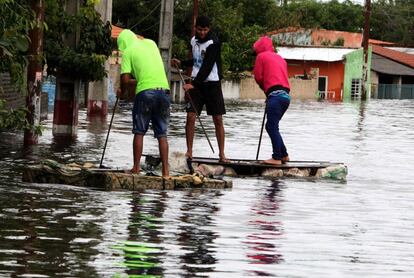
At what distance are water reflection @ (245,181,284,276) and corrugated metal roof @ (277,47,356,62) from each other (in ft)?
244

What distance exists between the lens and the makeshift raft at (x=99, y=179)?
1376cm

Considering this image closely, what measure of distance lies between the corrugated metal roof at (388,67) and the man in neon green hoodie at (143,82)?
80828mm

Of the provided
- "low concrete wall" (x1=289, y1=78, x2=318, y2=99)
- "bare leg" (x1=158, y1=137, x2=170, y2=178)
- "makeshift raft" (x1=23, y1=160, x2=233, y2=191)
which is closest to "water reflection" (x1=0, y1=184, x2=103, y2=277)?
"makeshift raft" (x1=23, y1=160, x2=233, y2=191)

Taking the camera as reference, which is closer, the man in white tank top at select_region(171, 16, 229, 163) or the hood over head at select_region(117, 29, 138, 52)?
the hood over head at select_region(117, 29, 138, 52)

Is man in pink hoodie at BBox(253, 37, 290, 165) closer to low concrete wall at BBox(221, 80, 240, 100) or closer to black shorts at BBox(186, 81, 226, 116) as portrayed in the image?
black shorts at BBox(186, 81, 226, 116)

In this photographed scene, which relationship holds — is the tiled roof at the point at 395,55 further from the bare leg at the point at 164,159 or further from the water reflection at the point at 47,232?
the water reflection at the point at 47,232

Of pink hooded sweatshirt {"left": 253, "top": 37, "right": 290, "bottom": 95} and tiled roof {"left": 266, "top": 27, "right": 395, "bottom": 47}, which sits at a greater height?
tiled roof {"left": 266, "top": 27, "right": 395, "bottom": 47}

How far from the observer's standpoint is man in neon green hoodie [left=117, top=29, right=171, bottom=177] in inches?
562

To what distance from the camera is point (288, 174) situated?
55.5 ft

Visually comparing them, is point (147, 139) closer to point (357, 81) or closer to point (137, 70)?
point (137, 70)

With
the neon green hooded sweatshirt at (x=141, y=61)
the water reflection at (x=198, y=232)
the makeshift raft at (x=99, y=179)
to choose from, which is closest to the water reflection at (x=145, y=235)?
the water reflection at (x=198, y=232)

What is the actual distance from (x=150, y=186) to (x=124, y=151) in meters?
6.03

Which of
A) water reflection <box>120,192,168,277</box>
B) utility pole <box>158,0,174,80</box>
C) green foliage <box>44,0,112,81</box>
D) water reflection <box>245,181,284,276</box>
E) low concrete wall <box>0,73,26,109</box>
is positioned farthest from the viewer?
utility pole <box>158,0,174,80</box>

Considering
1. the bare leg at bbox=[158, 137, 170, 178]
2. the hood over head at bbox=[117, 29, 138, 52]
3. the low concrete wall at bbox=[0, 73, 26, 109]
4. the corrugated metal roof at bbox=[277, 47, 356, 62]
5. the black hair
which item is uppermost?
the corrugated metal roof at bbox=[277, 47, 356, 62]
